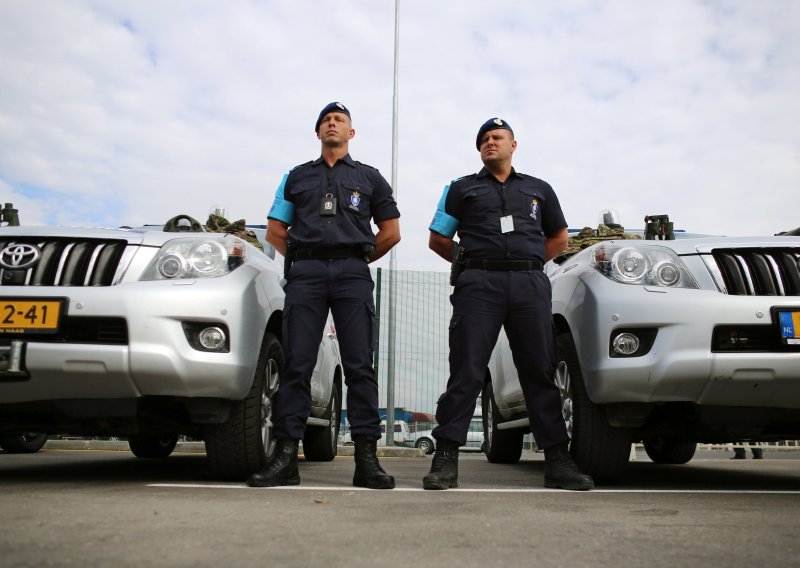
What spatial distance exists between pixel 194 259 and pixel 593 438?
207 cm

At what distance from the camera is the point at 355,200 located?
4.09m

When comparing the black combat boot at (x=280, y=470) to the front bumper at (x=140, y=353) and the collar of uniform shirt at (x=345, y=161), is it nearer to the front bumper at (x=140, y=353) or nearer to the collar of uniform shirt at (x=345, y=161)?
the front bumper at (x=140, y=353)

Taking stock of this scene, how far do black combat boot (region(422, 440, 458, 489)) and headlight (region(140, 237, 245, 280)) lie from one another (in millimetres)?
1316

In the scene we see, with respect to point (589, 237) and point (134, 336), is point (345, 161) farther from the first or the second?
point (589, 237)

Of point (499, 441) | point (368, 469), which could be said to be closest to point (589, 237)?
point (368, 469)

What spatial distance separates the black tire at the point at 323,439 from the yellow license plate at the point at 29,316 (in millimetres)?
3474

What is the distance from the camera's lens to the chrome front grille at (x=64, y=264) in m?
3.62

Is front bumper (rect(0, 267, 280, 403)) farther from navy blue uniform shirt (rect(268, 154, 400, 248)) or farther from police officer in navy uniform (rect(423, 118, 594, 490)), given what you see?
police officer in navy uniform (rect(423, 118, 594, 490))

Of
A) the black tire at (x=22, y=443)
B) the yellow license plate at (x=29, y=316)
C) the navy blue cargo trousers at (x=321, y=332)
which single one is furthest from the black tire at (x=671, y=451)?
the black tire at (x=22, y=443)

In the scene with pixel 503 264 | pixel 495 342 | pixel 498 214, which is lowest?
pixel 495 342

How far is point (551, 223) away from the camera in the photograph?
4355 mm

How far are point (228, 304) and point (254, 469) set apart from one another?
85 cm

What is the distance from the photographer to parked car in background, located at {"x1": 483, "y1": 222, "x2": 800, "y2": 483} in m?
3.65

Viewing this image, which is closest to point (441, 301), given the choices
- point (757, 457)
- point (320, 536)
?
point (757, 457)
